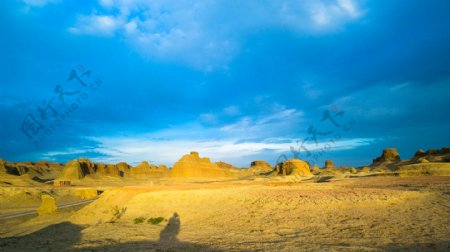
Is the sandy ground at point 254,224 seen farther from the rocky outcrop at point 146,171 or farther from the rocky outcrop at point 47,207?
the rocky outcrop at point 146,171

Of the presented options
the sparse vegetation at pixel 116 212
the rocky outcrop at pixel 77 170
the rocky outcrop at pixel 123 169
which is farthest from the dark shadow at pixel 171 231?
the rocky outcrop at pixel 123 169

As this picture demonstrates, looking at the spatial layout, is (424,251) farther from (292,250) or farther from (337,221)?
(337,221)

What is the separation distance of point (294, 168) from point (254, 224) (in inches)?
3013

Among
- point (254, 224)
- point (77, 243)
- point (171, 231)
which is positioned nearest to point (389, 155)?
point (254, 224)

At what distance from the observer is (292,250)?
11.4m

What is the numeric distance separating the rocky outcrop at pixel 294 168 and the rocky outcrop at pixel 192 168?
35.4m

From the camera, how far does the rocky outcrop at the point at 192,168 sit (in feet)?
389

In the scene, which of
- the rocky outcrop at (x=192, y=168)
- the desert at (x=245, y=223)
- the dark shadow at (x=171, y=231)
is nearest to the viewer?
the desert at (x=245, y=223)

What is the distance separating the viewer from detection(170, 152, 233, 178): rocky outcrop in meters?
119

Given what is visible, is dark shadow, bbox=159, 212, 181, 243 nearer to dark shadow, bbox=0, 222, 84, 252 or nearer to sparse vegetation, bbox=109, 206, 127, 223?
dark shadow, bbox=0, 222, 84, 252

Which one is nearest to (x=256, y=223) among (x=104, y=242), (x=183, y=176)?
(x=104, y=242)

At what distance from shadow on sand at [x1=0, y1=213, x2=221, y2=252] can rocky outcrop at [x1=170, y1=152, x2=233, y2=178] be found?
97006 mm

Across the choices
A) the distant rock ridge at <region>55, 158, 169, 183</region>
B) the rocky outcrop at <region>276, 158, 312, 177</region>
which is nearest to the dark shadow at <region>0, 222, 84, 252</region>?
the rocky outcrop at <region>276, 158, 312, 177</region>

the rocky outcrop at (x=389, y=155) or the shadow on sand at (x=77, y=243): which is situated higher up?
the rocky outcrop at (x=389, y=155)
